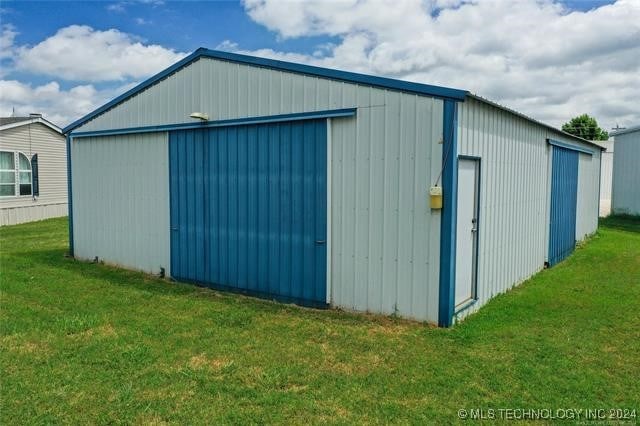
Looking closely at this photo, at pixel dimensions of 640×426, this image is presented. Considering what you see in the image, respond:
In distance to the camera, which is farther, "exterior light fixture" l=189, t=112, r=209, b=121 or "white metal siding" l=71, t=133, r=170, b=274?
"white metal siding" l=71, t=133, r=170, b=274

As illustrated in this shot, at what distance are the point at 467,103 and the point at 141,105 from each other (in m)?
5.68

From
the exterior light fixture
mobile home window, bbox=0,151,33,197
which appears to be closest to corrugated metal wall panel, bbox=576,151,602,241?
the exterior light fixture

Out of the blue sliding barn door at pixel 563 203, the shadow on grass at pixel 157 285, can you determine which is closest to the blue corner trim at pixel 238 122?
the shadow on grass at pixel 157 285

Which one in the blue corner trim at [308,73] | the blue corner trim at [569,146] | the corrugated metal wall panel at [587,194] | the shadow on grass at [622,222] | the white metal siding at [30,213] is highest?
the blue corner trim at [308,73]

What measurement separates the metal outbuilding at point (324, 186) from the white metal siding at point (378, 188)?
0.02 m

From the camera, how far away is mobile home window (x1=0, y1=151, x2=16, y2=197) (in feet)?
55.1

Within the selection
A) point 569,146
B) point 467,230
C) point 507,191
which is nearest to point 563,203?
point 569,146

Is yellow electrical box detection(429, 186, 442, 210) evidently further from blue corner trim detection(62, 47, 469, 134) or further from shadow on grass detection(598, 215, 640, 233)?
shadow on grass detection(598, 215, 640, 233)

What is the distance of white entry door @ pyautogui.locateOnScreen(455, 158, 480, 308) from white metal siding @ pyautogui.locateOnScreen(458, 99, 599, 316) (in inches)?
4.7

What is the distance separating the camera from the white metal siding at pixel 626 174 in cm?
1848

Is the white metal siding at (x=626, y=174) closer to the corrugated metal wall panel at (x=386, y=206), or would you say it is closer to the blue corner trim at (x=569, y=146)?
the blue corner trim at (x=569, y=146)

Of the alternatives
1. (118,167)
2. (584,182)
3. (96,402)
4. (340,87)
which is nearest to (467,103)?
(340,87)

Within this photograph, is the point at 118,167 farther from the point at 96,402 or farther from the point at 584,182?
the point at 584,182

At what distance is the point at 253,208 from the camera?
6.90 metres
